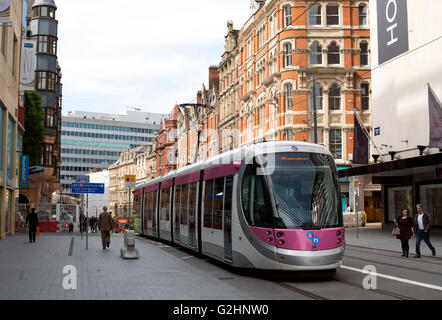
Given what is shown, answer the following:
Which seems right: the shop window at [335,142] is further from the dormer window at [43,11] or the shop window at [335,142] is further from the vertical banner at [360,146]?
the dormer window at [43,11]

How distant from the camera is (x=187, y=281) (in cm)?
1211

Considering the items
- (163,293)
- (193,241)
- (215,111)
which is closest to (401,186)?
(193,241)

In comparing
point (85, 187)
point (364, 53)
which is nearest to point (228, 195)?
point (85, 187)

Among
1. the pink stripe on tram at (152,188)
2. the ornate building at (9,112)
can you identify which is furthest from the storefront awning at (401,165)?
the ornate building at (9,112)

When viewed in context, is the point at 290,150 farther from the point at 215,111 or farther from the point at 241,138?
the point at 215,111

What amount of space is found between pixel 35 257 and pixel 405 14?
2407 cm

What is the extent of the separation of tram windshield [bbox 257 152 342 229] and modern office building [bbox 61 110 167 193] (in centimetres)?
12287

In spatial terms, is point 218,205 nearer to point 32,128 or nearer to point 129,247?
point 129,247

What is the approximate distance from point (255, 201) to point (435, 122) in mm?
15175

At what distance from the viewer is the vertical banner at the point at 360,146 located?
33156mm

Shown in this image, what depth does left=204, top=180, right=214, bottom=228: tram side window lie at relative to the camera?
16.0m

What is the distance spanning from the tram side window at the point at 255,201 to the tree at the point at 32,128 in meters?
38.1

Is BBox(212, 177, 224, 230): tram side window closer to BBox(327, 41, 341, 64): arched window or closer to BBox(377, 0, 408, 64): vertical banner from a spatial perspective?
BBox(377, 0, 408, 64): vertical banner
